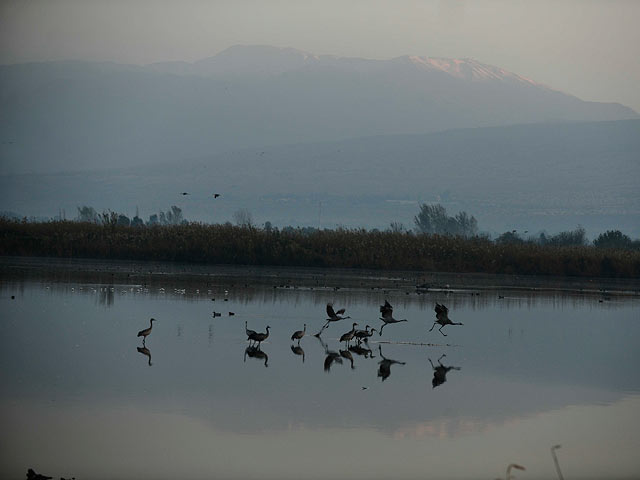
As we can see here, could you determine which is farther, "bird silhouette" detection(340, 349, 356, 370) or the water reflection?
the water reflection

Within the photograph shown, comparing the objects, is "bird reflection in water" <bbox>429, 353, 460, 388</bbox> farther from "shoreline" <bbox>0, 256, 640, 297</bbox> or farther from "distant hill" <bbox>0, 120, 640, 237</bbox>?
"distant hill" <bbox>0, 120, 640, 237</bbox>

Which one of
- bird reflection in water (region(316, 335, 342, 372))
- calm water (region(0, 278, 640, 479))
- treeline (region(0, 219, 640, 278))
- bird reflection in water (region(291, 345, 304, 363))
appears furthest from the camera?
treeline (region(0, 219, 640, 278))

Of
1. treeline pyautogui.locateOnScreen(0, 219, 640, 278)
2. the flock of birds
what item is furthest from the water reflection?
treeline pyautogui.locateOnScreen(0, 219, 640, 278)

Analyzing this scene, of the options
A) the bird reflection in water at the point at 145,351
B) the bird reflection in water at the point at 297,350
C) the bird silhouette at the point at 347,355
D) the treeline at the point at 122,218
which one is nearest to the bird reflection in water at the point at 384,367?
the bird silhouette at the point at 347,355

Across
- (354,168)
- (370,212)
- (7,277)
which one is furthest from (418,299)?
(354,168)

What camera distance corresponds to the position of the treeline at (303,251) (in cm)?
4031

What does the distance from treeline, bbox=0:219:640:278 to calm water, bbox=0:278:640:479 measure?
60.6 feet

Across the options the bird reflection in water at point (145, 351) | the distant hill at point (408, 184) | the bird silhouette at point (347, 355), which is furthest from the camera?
the distant hill at point (408, 184)

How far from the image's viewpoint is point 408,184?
172875 millimetres

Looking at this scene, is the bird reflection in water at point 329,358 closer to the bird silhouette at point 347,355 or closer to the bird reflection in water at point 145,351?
the bird silhouette at point 347,355

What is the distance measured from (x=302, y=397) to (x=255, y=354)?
332 centimetres

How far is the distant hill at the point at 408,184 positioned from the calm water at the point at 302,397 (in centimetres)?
13969

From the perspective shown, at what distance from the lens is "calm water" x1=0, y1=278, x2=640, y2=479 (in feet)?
31.4

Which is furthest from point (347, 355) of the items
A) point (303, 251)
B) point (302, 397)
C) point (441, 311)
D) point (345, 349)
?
point (303, 251)
